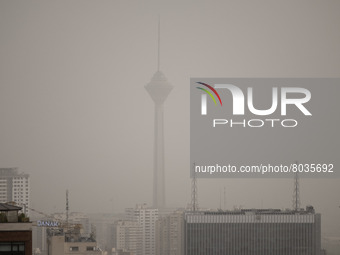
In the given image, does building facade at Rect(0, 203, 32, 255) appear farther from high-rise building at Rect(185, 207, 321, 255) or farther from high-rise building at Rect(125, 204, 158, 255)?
high-rise building at Rect(125, 204, 158, 255)

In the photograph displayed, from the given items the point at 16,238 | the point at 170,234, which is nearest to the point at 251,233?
the point at 170,234

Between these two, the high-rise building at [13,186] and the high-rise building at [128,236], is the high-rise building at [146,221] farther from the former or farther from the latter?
the high-rise building at [13,186]

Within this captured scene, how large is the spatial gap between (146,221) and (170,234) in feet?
62.4

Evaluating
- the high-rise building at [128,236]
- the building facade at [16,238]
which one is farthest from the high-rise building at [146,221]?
the building facade at [16,238]

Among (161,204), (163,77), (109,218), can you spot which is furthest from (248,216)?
(163,77)

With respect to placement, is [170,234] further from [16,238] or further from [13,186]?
[16,238]

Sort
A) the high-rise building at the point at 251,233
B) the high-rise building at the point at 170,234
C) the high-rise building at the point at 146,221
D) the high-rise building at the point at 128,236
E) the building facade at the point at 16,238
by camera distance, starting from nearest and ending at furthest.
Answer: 1. the building facade at the point at 16,238
2. the high-rise building at the point at 251,233
3. the high-rise building at the point at 170,234
4. the high-rise building at the point at 128,236
5. the high-rise building at the point at 146,221

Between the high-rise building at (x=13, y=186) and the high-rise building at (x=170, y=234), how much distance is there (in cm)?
1721

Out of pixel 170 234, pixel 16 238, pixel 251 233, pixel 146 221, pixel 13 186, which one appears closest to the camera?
pixel 16 238

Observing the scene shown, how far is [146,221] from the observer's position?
467 ft

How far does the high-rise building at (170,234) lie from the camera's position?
110 meters

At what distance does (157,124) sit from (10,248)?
155717 millimetres

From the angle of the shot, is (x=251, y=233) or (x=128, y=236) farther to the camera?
(x=128, y=236)

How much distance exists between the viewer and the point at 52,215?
388 feet
